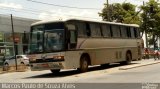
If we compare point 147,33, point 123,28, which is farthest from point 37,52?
point 147,33

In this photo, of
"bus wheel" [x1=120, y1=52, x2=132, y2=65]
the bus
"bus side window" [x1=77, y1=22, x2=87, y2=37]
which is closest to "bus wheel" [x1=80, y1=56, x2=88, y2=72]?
the bus

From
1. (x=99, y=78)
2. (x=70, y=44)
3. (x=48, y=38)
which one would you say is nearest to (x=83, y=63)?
(x=70, y=44)

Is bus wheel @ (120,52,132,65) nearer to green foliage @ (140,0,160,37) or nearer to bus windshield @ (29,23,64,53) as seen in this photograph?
bus windshield @ (29,23,64,53)

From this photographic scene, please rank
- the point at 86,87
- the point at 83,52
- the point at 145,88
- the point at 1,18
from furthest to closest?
the point at 1,18, the point at 83,52, the point at 86,87, the point at 145,88

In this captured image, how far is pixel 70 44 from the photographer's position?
995 inches

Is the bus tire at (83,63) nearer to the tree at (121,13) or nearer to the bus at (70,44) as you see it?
the bus at (70,44)

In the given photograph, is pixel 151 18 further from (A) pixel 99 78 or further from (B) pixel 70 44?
(A) pixel 99 78

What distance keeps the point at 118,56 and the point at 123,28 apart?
7.73 feet

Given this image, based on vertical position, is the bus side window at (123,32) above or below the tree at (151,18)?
below

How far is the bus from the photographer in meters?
24.9

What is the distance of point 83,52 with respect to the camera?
2700 cm

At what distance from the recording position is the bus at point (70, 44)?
24.9 meters

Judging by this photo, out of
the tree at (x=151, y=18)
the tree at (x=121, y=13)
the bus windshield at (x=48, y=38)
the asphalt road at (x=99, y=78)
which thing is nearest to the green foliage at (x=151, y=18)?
the tree at (x=151, y=18)

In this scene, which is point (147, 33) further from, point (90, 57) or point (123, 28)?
point (90, 57)
